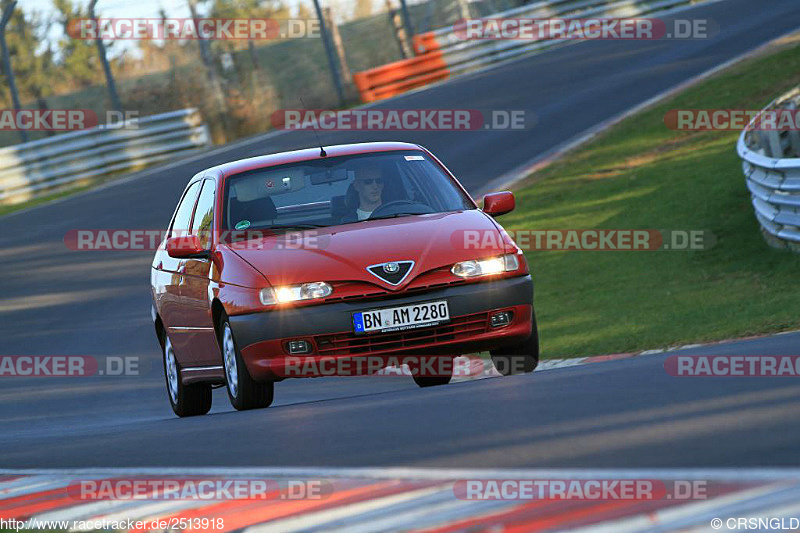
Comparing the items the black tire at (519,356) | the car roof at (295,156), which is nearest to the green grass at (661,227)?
the black tire at (519,356)

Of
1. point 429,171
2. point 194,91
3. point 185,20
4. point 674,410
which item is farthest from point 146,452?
point 194,91

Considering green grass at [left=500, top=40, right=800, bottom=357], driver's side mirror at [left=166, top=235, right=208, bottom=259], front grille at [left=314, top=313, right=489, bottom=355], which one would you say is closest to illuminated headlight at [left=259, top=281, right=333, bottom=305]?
front grille at [left=314, top=313, right=489, bottom=355]

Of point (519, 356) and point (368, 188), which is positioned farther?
point (368, 188)

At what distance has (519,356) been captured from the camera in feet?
31.2

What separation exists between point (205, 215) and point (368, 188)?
1.20 metres

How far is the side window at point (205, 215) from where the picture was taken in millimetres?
9938

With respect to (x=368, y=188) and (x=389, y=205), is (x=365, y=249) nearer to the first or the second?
(x=389, y=205)

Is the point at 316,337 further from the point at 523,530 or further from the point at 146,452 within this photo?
the point at 523,530

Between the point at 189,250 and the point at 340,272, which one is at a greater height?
the point at 189,250

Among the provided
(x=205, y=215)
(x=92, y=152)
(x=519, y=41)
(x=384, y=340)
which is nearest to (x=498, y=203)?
(x=384, y=340)

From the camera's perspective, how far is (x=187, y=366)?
10.4 metres

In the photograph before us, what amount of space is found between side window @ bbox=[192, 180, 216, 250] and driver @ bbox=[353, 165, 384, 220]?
1017mm

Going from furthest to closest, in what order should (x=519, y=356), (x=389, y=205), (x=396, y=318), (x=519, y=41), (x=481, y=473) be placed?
(x=519, y=41) → (x=389, y=205) → (x=519, y=356) → (x=396, y=318) → (x=481, y=473)

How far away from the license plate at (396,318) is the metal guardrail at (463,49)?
23.2m
